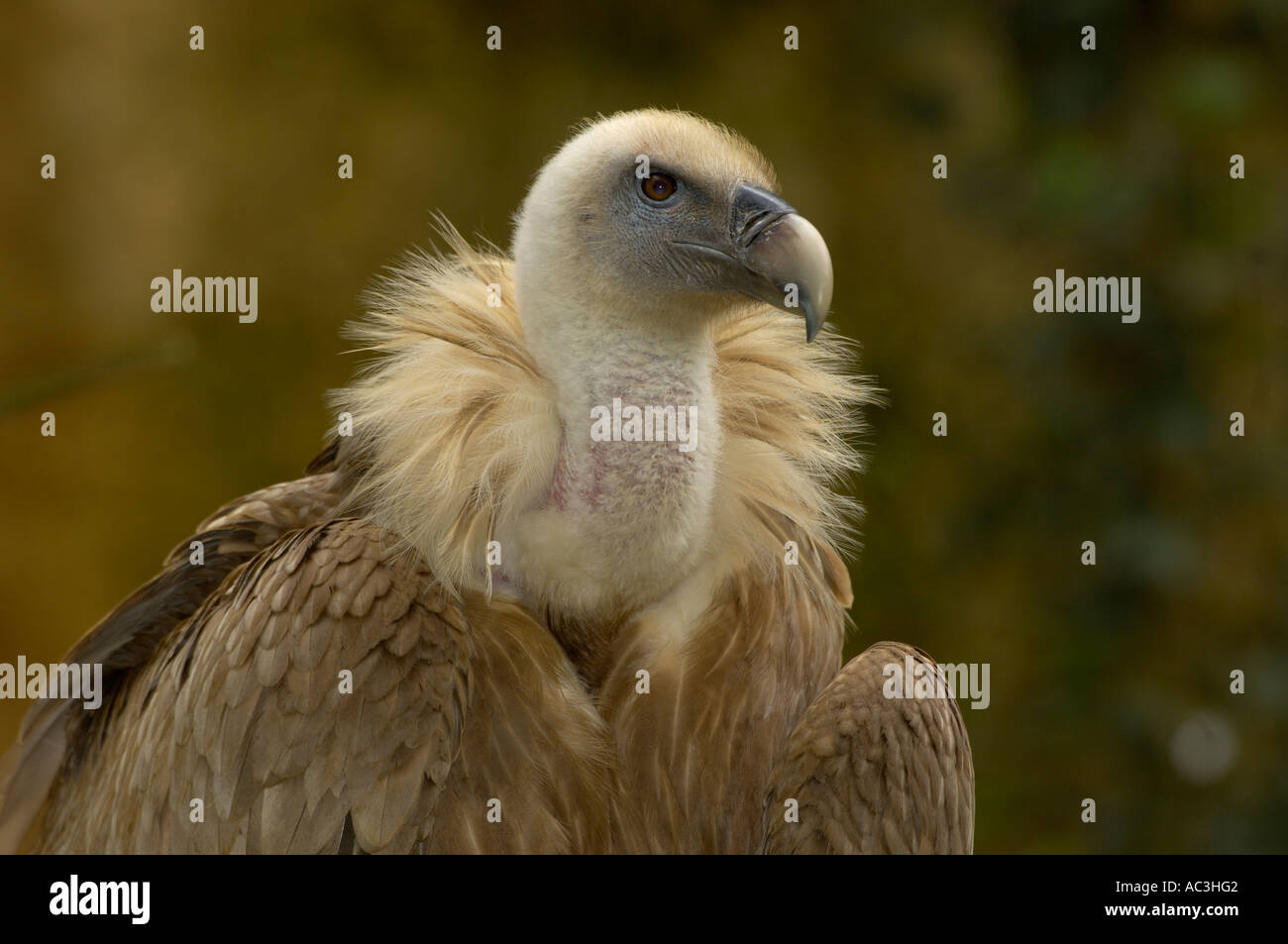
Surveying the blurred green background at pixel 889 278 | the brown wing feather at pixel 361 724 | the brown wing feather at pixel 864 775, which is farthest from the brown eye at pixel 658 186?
the blurred green background at pixel 889 278

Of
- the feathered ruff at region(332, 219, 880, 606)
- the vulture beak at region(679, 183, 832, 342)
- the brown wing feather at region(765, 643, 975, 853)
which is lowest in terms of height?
the brown wing feather at region(765, 643, 975, 853)

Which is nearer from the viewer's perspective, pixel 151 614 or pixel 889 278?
pixel 151 614

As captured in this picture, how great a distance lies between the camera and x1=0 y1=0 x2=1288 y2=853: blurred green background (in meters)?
4.79

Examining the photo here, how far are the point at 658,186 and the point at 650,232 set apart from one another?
0.35ft

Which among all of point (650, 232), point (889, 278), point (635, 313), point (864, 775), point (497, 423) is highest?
point (889, 278)

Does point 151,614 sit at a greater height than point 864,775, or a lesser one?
greater

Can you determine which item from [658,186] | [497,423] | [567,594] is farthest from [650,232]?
[567,594]

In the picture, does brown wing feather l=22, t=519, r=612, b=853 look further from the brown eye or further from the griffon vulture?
the brown eye

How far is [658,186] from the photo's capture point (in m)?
2.34

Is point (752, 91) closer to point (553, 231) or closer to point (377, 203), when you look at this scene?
point (377, 203)

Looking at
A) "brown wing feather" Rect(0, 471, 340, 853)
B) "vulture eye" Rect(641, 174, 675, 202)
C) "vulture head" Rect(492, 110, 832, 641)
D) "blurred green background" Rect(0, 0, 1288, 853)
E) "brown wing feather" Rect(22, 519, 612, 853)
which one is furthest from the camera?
"blurred green background" Rect(0, 0, 1288, 853)

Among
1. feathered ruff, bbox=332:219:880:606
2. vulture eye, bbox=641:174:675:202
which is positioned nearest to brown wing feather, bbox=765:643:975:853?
feathered ruff, bbox=332:219:880:606

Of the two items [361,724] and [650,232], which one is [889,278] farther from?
[361,724]

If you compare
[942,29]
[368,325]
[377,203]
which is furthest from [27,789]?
[942,29]
